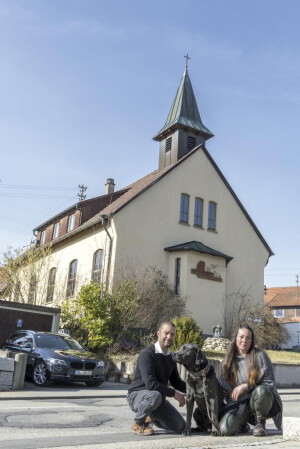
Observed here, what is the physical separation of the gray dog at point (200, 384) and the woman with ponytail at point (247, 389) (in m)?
0.19

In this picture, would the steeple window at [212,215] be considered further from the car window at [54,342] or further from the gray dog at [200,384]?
the gray dog at [200,384]

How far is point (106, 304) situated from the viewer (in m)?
20.5

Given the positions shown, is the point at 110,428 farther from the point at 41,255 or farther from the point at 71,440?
the point at 41,255

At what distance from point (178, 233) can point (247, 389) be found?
24.0 metres

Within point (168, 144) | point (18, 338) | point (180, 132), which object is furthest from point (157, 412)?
point (168, 144)

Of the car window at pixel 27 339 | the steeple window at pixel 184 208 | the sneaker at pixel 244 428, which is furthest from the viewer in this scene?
the steeple window at pixel 184 208

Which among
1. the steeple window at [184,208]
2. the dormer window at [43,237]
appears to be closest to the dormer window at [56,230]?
the dormer window at [43,237]

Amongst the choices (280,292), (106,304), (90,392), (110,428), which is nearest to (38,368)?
(90,392)

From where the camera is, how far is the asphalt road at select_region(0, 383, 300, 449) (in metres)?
5.57

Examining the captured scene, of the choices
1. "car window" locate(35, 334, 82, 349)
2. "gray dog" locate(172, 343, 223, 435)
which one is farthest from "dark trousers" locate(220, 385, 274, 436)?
"car window" locate(35, 334, 82, 349)

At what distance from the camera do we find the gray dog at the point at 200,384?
579cm

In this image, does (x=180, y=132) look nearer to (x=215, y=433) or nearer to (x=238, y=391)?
(x=238, y=391)

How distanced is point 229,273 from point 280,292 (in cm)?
3967

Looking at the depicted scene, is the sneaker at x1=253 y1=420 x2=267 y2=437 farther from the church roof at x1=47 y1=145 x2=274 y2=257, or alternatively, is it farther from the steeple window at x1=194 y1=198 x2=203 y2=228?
the steeple window at x1=194 y1=198 x2=203 y2=228
